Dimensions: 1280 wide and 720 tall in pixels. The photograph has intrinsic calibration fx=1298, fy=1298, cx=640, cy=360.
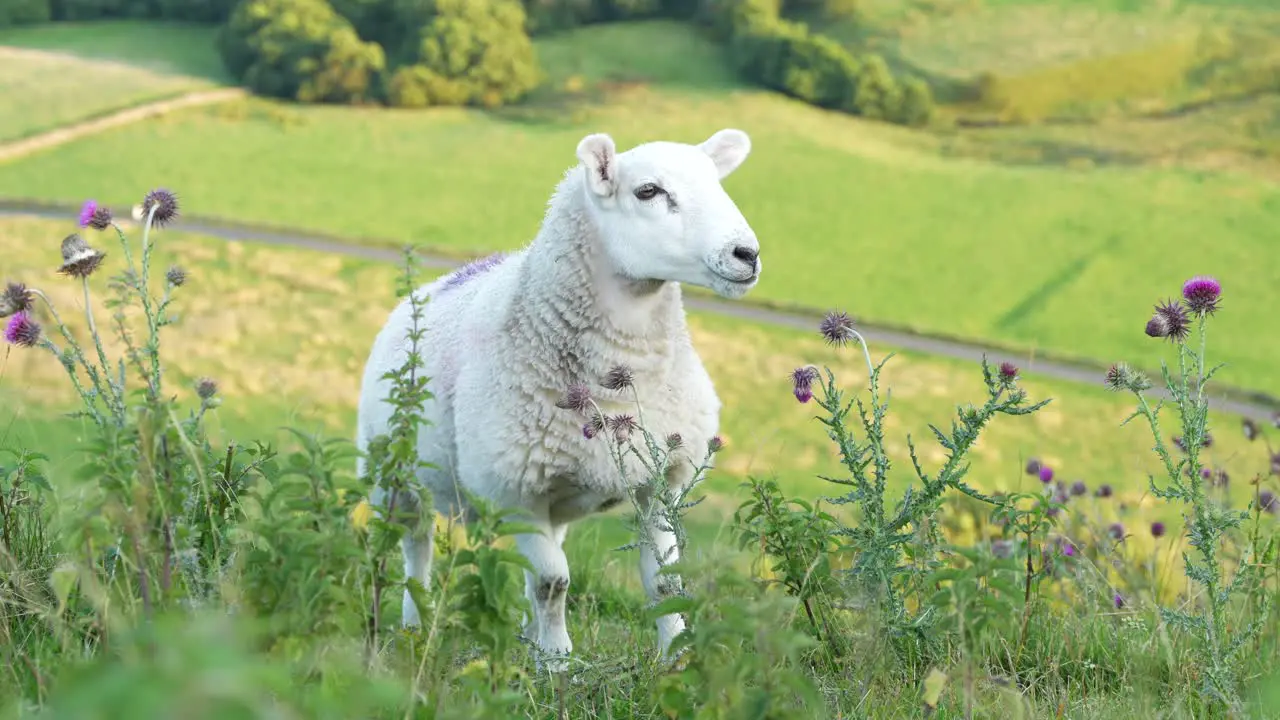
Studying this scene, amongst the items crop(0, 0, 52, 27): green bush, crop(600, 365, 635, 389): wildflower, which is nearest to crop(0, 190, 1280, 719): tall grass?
crop(600, 365, 635, 389): wildflower

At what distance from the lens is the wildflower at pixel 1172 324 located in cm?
389

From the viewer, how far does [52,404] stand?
1338cm

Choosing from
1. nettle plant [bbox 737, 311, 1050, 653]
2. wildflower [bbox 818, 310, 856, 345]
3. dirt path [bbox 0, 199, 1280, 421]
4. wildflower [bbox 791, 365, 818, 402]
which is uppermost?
wildflower [bbox 818, 310, 856, 345]

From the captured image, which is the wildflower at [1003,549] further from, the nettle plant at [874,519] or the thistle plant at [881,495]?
the thistle plant at [881,495]

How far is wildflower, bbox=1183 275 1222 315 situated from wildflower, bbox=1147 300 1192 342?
0.09 meters

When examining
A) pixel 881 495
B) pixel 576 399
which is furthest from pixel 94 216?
pixel 881 495

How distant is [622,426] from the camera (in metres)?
4.09

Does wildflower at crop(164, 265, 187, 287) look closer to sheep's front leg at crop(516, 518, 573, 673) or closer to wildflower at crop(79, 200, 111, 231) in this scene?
wildflower at crop(79, 200, 111, 231)

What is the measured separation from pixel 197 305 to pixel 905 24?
1460 centimetres

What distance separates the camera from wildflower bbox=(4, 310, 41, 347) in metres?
3.68

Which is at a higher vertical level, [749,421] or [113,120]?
[113,120]

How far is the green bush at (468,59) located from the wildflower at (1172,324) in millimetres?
18905

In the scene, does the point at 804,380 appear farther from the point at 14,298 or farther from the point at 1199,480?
the point at 14,298

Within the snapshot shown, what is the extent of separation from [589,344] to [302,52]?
62.2 ft
